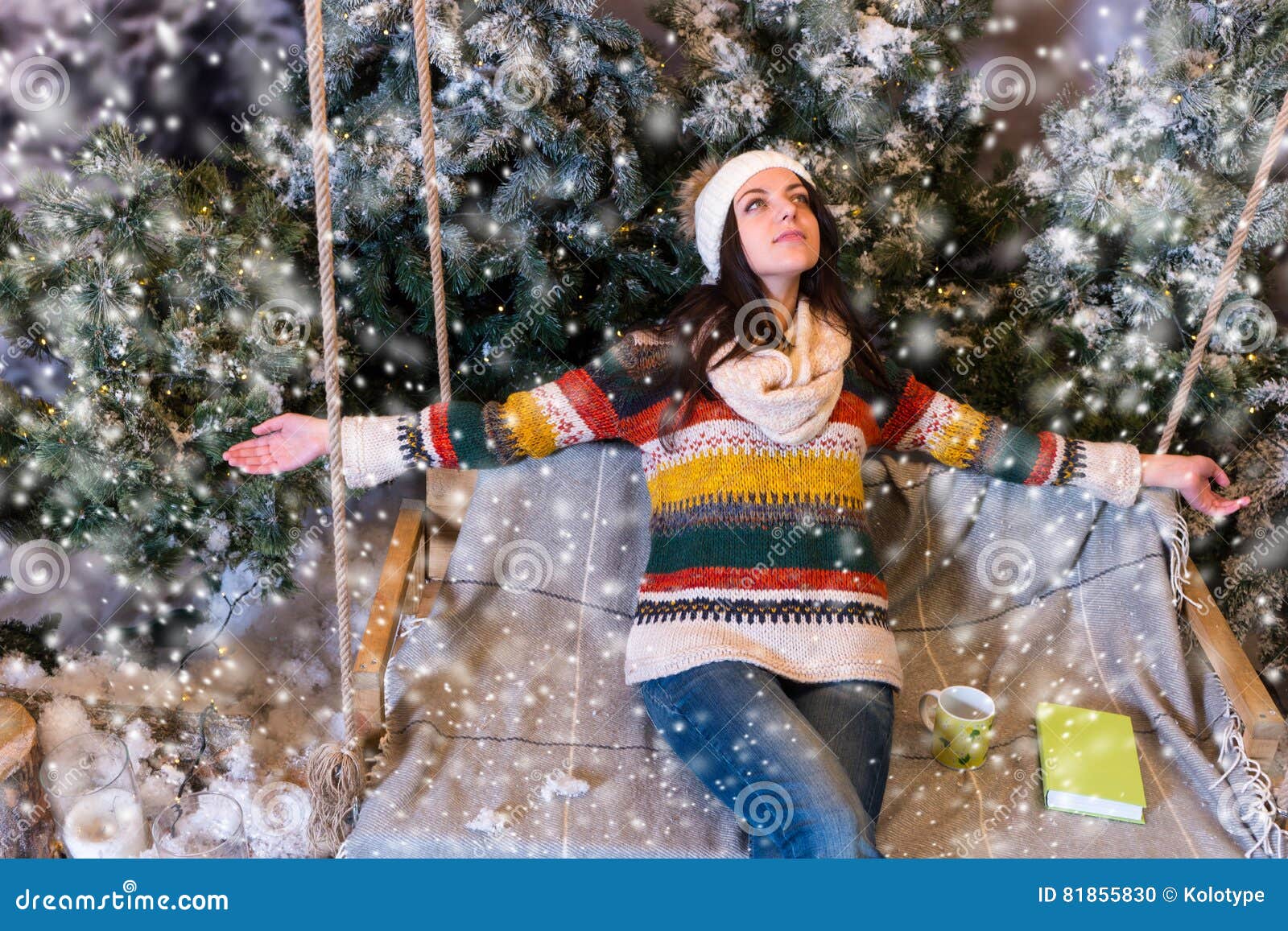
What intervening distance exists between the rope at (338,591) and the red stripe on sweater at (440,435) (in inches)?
7.0

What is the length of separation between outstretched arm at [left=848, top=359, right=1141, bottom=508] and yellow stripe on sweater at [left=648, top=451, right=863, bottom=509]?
0.16m

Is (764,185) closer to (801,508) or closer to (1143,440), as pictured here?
(801,508)

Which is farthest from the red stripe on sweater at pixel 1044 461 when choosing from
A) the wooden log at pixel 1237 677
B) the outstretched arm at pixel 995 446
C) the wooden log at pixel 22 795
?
the wooden log at pixel 22 795

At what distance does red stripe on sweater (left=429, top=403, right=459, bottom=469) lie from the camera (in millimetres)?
1436

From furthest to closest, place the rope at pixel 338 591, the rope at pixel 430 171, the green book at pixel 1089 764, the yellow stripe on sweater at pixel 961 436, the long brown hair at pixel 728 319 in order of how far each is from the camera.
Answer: the yellow stripe on sweater at pixel 961 436, the long brown hair at pixel 728 319, the green book at pixel 1089 764, the rope at pixel 430 171, the rope at pixel 338 591

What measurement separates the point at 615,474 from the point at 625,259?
35 centimetres

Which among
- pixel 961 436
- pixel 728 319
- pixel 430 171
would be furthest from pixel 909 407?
pixel 430 171

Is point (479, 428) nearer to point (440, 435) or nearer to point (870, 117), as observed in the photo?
point (440, 435)

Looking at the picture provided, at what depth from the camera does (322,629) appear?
6.79ft

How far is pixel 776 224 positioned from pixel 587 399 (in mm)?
358

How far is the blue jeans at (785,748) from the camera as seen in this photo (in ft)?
3.93

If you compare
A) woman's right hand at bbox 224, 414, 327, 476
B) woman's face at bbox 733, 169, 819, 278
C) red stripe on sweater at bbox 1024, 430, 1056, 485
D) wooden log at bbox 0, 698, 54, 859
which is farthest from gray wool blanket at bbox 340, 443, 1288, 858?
wooden log at bbox 0, 698, 54, 859

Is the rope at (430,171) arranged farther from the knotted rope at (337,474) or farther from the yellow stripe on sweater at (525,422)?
the yellow stripe on sweater at (525,422)
